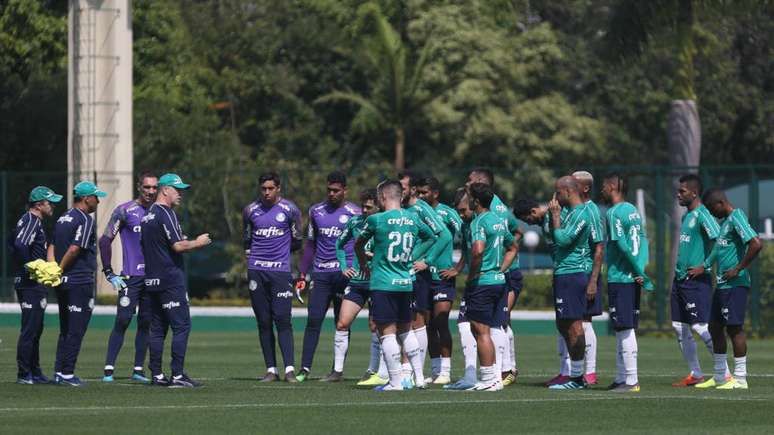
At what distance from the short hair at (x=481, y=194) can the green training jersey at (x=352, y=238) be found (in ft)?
3.74

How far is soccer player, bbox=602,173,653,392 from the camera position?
17.0 metres

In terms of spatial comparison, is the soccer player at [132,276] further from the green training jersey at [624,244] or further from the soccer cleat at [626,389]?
the soccer cleat at [626,389]

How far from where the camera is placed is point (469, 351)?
1752 centimetres

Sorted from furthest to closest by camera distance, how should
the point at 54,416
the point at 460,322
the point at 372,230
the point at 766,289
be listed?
the point at 766,289 < the point at 460,322 < the point at 372,230 < the point at 54,416

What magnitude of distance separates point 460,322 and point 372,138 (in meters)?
32.0

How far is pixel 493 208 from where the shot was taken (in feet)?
59.2

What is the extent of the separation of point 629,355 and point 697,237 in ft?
6.07

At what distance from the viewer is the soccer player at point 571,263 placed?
17125 millimetres

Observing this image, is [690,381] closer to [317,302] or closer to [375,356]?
[375,356]

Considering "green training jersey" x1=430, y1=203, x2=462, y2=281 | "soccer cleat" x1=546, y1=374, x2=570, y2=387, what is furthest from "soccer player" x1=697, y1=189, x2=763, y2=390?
"green training jersey" x1=430, y1=203, x2=462, y2=281

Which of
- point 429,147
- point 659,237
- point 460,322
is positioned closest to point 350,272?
point 460,322

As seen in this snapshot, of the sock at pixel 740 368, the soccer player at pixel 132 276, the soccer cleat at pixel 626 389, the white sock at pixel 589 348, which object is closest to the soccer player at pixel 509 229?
the white sock at pixel 589 348

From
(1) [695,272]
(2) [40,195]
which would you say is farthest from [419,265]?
(2) [40,195]

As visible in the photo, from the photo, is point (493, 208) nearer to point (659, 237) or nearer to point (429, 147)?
point (659, 237)
